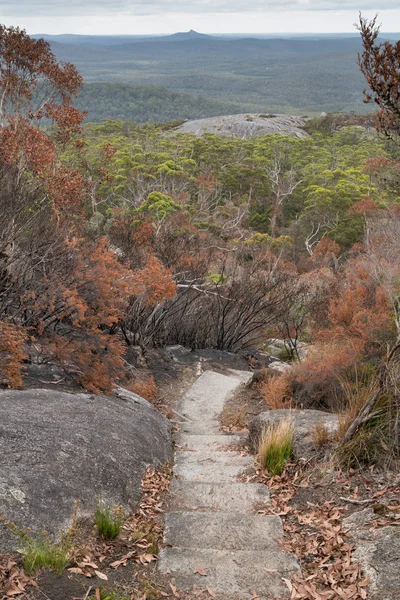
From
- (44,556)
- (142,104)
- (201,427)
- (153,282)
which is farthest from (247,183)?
(142,104)

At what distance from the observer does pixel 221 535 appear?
14.7 feet

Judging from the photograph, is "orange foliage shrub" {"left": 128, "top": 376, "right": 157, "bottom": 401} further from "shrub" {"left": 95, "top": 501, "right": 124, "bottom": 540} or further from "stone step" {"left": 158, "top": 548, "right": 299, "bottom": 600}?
"stone step" {"left": 158, "top": 548, "right": 299, "bottom": 600}

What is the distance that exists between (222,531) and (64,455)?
1496 mm

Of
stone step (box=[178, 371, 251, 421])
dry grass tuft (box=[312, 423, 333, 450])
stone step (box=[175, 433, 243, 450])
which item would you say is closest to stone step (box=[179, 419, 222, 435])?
stone step (box=[178, 371, 251, 421])

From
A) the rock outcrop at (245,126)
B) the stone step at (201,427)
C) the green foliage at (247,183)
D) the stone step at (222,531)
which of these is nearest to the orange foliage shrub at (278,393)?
the stone step at (201,427)

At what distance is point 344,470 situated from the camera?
5547 millimetres

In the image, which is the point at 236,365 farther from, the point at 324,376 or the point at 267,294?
the point at 324,376

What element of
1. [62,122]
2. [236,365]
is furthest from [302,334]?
[62,122]

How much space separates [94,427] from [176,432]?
2788mm

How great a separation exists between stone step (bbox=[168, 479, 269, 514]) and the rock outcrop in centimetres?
8685

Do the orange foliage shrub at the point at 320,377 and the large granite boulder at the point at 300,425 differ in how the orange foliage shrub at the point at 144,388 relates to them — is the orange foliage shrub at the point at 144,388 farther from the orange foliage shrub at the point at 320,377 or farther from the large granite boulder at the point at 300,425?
the large granite boulder at the point at 300,425

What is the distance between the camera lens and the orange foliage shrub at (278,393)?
9.83 m

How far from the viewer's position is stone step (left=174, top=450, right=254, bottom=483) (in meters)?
6.20

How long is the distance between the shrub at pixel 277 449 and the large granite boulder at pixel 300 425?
146mm
